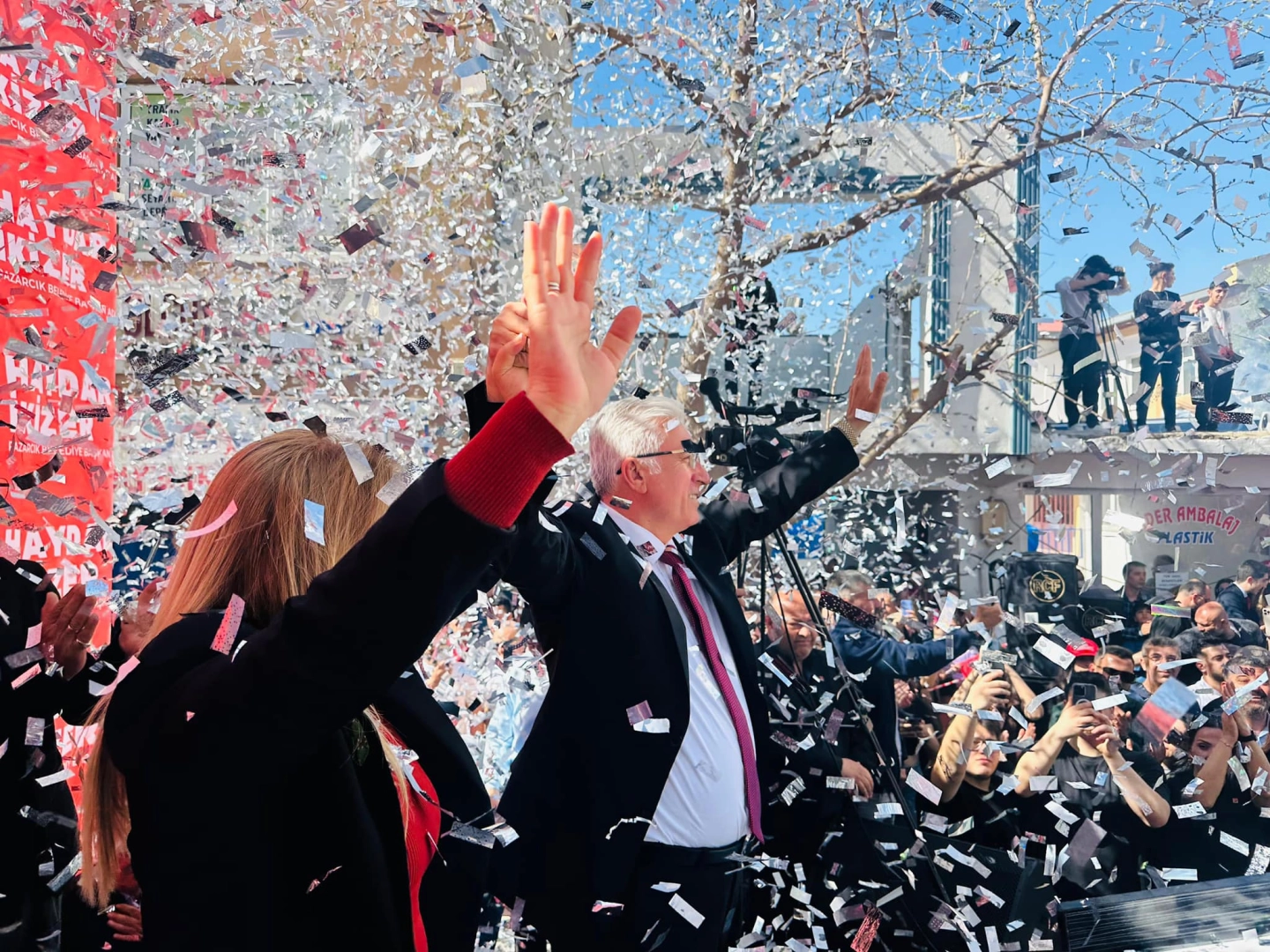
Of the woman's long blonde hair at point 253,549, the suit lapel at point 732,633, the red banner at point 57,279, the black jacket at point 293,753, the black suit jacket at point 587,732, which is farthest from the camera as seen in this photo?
the red banner at point 57,279

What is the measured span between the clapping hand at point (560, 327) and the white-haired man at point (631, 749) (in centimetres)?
100

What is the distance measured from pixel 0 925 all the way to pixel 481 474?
2.21m

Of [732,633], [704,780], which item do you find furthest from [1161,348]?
[704,780]

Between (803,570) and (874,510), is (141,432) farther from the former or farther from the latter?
(874,510)

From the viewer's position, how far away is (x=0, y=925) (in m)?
2.23

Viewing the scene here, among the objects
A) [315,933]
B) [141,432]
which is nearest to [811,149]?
[141,432]

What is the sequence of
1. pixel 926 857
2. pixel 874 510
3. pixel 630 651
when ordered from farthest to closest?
1. pixel 874 510
2. pixel 926 857
3. pixel 630 651

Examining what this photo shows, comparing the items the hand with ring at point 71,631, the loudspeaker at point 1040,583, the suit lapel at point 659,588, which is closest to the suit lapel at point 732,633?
the suit lapel at point 659,588

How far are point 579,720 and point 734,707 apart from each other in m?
0.37

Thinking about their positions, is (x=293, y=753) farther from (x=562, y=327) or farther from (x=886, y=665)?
(x=886, y=665)

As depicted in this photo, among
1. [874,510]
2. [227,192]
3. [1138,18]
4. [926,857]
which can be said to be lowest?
[926,857]

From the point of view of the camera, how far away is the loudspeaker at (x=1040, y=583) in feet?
10.3

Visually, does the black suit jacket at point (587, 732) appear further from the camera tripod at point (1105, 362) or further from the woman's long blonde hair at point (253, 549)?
the camera tripod at point (1105, 362)

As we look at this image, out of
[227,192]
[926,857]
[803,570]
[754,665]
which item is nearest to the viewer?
[754,665]
